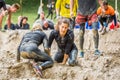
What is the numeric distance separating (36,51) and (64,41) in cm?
80

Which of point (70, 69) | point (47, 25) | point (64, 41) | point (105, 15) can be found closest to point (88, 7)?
point (64, 41)

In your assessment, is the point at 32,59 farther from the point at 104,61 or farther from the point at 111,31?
the point at 111,31

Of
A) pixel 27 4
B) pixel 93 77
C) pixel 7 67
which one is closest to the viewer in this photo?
pixel 93 77

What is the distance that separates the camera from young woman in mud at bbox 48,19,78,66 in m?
10.7

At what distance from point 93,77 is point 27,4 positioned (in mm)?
24183

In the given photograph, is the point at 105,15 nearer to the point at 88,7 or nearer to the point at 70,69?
the point at 88,7

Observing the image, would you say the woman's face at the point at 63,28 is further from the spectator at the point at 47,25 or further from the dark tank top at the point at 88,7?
the spectator at the point at 47,25

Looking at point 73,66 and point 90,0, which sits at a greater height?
point 90,0

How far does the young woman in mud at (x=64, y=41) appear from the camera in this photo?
1070cm

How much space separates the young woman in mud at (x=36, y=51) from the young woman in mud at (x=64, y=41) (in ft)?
1.03

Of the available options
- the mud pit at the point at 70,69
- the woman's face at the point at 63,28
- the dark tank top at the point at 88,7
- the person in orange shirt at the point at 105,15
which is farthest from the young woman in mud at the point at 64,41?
the person in orange shirt at the point at 105,15

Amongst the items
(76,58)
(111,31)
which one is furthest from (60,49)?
(111,31)

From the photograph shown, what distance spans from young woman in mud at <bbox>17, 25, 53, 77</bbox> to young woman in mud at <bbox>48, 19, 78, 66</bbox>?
0.32 m

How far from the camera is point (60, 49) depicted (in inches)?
443
